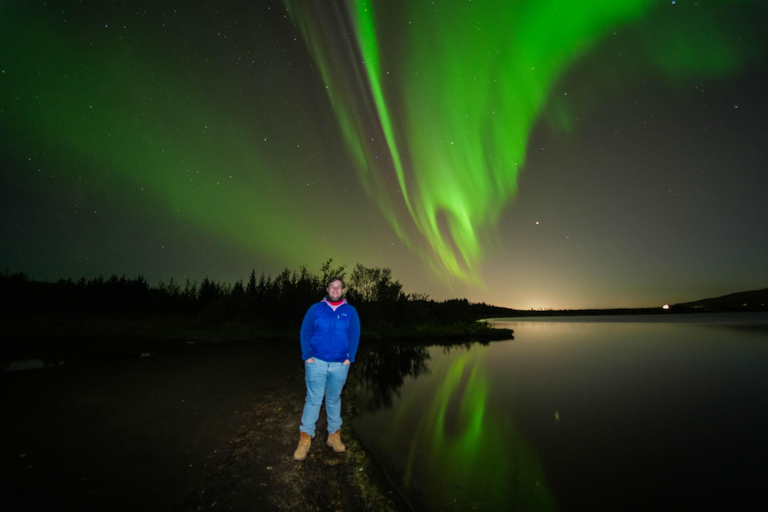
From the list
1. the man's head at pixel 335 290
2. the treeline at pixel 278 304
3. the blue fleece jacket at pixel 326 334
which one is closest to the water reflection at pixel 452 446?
the blue fleece jacket at pixel 326 334

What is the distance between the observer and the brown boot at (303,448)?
4.80m

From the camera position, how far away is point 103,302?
60125 mm

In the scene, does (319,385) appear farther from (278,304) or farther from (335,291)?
(278,304)

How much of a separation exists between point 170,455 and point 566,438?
10.2 meters

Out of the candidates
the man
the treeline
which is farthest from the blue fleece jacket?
the treeline

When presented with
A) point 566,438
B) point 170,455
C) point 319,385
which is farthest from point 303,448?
point 566,438

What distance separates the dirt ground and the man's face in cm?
250

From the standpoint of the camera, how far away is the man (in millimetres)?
4746

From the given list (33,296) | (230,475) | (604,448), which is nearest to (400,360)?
(604,448)

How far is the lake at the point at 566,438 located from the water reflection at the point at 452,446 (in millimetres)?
35

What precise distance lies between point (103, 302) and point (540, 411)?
76520 millimetres

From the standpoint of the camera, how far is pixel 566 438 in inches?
373

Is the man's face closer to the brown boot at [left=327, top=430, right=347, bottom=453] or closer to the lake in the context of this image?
the brown boot at [left=327, top=430, right=347, bottom=453]

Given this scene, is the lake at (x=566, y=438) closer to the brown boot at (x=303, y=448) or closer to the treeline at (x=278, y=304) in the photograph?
the brown boot at (x=303, y=448)
